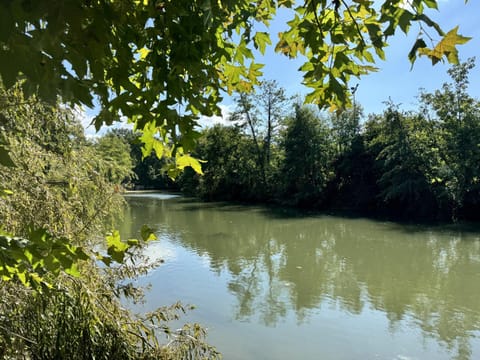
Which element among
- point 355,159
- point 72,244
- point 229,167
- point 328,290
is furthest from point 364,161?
point 72,244

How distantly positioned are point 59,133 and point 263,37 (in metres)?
2.52

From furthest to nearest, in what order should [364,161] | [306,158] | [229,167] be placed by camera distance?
1. [229,167]
2. [306,158]
3. [364,161]

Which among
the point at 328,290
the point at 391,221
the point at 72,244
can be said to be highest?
the point at 72,244

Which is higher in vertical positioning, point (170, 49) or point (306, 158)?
point (306, 158)

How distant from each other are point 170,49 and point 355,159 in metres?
20.9

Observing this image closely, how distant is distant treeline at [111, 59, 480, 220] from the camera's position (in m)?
15.6

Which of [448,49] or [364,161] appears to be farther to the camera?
[364,161]

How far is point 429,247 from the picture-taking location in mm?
10703

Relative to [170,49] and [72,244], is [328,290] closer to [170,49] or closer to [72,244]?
[72,244]

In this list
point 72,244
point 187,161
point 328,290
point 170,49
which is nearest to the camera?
point 170,49

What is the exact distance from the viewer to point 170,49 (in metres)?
1.21

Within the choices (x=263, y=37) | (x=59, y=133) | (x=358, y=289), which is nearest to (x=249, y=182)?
(x=358, y=289)

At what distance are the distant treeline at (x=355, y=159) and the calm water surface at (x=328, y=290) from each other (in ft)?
11.9

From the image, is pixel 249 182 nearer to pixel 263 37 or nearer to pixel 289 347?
pixel 289 347
